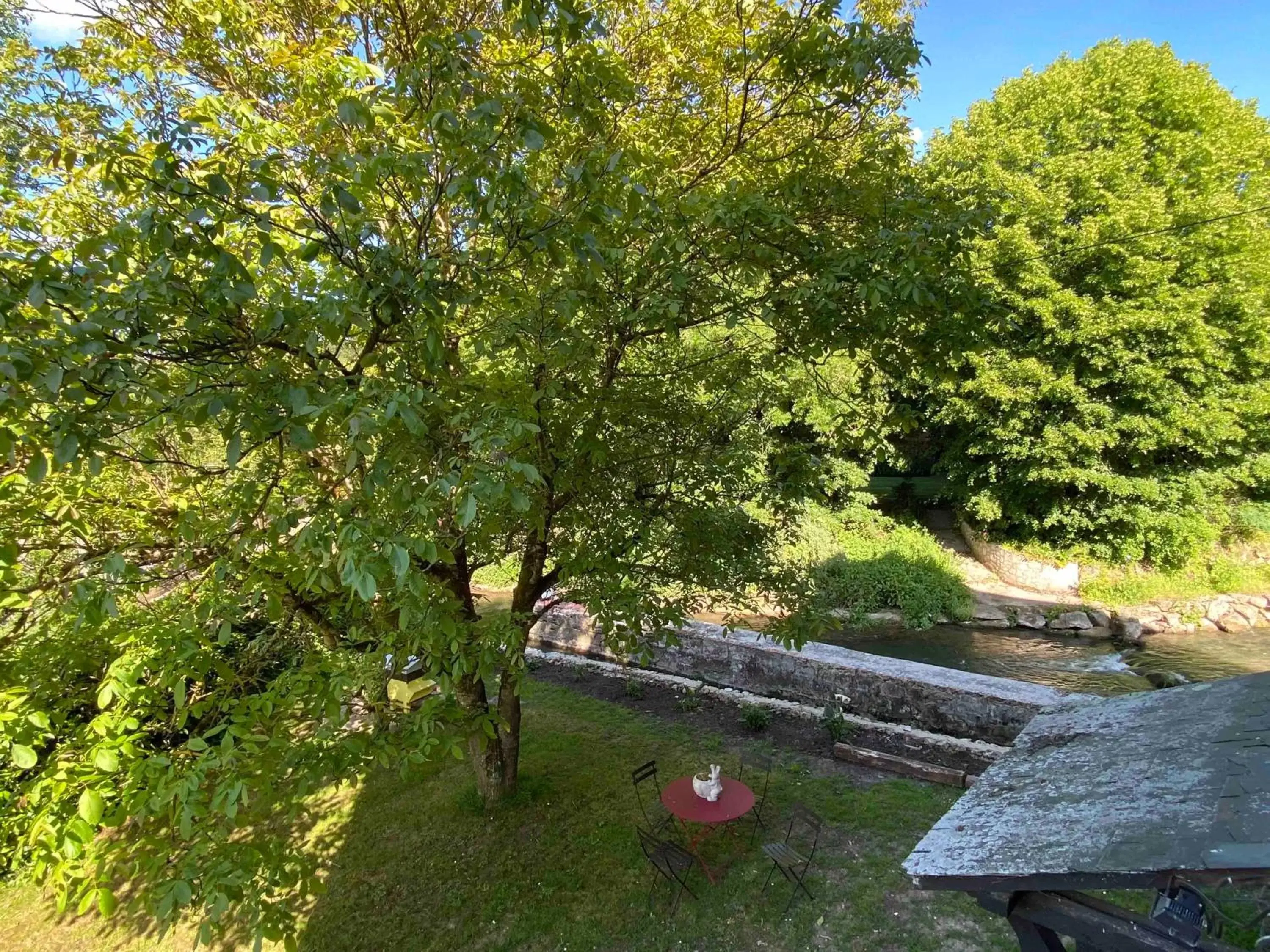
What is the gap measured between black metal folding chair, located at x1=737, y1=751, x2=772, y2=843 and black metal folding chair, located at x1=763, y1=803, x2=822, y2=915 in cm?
25

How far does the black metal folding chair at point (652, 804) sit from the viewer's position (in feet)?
16.9

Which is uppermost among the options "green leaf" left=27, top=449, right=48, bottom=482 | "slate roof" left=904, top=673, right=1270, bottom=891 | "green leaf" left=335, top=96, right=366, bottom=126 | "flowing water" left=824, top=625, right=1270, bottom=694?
"green leaf" left=335, top=96, right=366, bottom=126

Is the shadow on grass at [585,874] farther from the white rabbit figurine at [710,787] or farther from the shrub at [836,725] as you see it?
the shrub at [836,725]

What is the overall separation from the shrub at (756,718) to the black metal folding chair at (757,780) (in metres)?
0.55

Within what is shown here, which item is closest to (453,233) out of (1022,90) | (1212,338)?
(1212,338)

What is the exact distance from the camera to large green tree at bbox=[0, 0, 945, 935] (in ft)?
7.24

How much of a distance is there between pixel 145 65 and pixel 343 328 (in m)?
2.51

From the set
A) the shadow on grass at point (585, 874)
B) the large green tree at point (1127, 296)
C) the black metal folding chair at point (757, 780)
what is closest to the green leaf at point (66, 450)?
the shadow on grass at point (585, 874)

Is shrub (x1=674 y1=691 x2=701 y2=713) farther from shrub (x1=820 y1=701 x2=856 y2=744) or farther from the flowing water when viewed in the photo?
the flowing water

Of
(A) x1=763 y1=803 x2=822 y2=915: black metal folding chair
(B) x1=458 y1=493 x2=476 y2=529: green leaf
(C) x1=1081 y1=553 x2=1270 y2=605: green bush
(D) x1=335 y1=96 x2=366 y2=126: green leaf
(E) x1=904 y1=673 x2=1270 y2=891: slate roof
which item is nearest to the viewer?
(B) x1=458 y1=493 x2=476 y2=529: green leaf

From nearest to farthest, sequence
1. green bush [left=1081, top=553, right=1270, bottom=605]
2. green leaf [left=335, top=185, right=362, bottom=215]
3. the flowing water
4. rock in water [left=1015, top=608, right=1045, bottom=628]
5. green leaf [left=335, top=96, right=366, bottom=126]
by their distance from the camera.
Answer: green leaf [left=335, top=185, right=362, bottom=215]
green leaf [left=335, top=96, right=366, bottom=126]
the flowing water
rock in water [left=1015, top=608, right=1045, bottom=628]
green bush [left=1081, top=553, right=1270, bottom=605]

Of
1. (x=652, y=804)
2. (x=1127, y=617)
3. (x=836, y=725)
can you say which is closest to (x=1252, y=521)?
(x=1127, y=617)

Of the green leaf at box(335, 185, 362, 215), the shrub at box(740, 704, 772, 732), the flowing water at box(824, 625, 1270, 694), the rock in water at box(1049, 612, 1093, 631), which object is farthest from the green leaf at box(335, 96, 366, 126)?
the rock in water at box(1049, 612, 1093, 631)

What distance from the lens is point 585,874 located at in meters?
4.74
